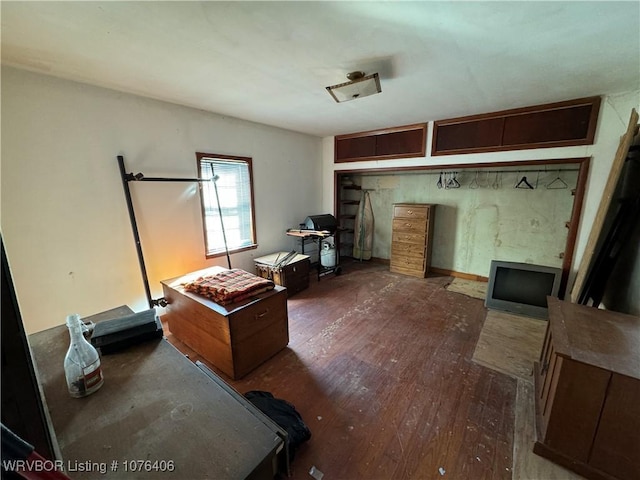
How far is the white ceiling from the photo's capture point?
1315mm

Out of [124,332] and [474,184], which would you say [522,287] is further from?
[124,332]

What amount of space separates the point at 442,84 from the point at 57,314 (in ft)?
12.5

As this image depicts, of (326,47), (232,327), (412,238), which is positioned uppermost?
(326,47)

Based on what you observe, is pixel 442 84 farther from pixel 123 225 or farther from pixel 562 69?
pixel 123 225

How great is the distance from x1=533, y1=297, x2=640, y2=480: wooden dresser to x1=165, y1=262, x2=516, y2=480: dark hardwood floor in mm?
295

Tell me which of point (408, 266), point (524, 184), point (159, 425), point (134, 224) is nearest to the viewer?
point (159, 425)

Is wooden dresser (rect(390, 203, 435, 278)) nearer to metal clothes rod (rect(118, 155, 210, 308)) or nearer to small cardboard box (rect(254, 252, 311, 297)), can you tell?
small cardboard box (rect(254, 252, 311, 297))

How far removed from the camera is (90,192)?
7.45 feet

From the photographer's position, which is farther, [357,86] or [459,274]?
[459,274]

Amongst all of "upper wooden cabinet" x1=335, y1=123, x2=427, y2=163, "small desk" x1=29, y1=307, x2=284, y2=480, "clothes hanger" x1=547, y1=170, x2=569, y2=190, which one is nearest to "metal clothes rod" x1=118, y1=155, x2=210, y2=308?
"small desk" x1=29, y1=307, x2=284, y2=480

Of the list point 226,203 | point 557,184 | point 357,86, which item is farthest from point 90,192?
point 557,184

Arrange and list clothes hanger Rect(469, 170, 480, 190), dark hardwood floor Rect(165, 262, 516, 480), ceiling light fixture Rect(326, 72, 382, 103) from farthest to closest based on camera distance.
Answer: clothes hanger Rect(469, 170, 480, 190) < ceiling light fixture Rect(326, 72, 382, 103) < dark hardwood floor Rect(165, 262, 516, 480)

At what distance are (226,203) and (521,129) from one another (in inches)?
142

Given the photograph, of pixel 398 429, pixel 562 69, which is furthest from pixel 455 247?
pixel 398 429
